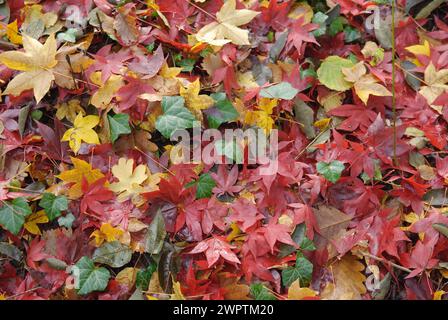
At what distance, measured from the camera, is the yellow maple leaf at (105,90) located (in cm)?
161

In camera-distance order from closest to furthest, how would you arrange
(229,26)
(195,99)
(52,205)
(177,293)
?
(177,293) → (52,205) → (195,99) → (229,26)

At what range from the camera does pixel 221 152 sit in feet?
5.18

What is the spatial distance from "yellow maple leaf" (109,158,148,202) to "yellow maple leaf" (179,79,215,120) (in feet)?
0.80

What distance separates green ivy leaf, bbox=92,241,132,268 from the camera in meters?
1.48

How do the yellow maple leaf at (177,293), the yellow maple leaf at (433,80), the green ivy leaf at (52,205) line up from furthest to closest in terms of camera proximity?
the yellow maple leaf at (433,80), the green ivy leaf at (52,205), the yellow maple leaf at (177,293)

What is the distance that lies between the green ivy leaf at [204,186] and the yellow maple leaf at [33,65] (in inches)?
21.3

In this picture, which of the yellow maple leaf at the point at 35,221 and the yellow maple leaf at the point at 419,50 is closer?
the yellow maple leaf at the point at 35,221

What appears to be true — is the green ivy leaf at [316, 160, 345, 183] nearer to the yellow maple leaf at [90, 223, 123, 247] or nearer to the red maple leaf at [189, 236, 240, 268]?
the red maple leaf at [189, 236, 240, 268]

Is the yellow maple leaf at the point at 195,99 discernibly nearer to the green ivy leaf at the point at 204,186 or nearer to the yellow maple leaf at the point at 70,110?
the green ivy leaf at the point at 204,186

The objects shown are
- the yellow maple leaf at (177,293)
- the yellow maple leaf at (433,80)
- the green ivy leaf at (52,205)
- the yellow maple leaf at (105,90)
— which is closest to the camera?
the yellow maple leaf at (177,293)

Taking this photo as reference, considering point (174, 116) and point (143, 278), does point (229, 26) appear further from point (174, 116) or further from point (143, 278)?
point (143, 278)

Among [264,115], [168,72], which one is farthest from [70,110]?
[264,115]

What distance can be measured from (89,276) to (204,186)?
42cm

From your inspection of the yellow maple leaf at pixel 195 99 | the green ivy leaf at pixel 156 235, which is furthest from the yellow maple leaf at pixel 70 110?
the green ivy leaf at pixel 156 235
